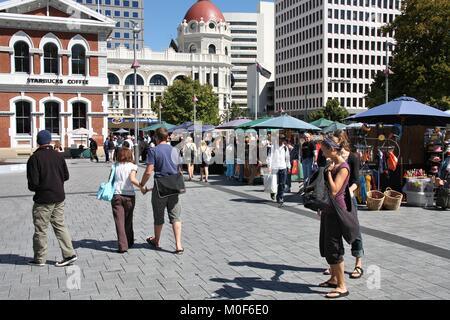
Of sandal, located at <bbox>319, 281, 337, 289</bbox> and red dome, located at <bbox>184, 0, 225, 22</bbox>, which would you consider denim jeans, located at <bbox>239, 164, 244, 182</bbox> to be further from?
red dome, located at <bbox>184, 0, 225, 22</bbox>

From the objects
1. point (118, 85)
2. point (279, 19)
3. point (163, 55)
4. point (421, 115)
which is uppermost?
point (279, 19)

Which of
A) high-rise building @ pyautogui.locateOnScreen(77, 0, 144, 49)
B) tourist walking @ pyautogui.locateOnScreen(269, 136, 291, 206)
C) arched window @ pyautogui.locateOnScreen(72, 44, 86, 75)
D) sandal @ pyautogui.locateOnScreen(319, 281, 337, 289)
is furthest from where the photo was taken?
high-rise building @ pyautogui.locateOnScreen(77, 0, 144, 49)

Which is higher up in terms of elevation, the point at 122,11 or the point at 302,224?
the point at 122,11

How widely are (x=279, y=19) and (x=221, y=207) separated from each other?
352ft

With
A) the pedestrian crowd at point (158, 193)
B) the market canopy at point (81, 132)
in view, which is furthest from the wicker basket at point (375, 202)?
the market canopy at point (81, 132)

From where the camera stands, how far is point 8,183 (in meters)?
19.2

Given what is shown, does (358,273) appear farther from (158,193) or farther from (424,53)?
(424,53)

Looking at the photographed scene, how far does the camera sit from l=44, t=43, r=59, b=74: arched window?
1616 inches

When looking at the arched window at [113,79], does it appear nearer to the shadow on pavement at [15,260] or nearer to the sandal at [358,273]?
the shadow on pavement at [15,260]

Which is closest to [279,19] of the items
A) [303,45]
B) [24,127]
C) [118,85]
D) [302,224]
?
[303,45]

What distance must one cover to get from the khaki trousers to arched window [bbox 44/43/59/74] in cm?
3738

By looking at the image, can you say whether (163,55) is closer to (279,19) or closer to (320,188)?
(279,19)

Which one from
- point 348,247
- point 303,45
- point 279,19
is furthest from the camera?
point 279,19

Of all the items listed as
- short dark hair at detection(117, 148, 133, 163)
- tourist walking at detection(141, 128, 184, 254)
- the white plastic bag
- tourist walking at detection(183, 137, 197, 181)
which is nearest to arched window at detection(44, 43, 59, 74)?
tourist walking at detection(183, 137, 197, 181)
